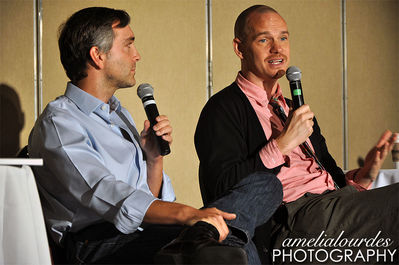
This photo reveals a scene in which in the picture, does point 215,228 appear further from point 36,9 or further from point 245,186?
point 36,9

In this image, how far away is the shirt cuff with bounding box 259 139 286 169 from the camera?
6.27 feet

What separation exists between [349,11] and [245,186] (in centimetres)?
354

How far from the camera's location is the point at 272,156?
1.92m

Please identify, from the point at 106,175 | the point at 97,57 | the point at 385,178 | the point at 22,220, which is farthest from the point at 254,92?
the point at 22,220

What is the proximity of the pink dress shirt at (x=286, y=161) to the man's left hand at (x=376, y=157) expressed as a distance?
44 millimetres

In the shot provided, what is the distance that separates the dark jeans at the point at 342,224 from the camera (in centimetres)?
176

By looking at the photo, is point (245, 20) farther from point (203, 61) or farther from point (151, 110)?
point (203, 61)

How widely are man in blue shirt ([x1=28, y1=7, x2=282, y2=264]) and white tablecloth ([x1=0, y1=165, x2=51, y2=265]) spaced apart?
0.15m

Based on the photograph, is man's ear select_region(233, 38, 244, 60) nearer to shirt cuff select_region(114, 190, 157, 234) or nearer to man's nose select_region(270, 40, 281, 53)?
man's nose select_region(270, 40, 281, 53)

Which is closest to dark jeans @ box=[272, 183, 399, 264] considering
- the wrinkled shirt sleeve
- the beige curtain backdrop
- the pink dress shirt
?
the pink dress shirt

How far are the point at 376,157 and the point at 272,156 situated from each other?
49 cm

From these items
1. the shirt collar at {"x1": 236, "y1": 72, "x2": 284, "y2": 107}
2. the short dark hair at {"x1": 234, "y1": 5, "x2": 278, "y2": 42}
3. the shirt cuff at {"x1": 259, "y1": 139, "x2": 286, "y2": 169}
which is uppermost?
the short dark hair at {"x1": 234, "y1": 5, "x2": 278, "y2": 42}

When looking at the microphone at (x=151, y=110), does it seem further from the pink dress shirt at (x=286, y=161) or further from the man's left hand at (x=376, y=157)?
the man's left hand at (x=376, y=157)

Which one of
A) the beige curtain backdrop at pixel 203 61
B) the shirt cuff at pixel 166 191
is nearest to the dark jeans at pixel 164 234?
the shirt cuff at pixel 166 191
